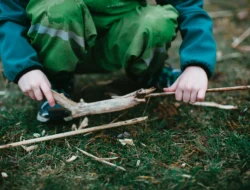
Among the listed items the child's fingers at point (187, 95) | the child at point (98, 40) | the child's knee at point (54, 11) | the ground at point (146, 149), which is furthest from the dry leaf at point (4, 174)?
the child's fingers at point (187, 95)

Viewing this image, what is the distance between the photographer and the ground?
103 centimetres

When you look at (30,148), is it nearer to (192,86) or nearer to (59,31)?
(59,31)

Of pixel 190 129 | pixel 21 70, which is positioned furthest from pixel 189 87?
pixel 21 70

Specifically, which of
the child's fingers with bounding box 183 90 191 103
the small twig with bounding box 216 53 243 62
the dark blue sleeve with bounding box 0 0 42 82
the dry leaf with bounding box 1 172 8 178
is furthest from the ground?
the small twig with bounding box 216 53 243 62

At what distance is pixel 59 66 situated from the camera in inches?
53.4

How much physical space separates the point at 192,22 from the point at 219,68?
62 cm

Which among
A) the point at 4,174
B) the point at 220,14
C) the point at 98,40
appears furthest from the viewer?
the point at 220,14

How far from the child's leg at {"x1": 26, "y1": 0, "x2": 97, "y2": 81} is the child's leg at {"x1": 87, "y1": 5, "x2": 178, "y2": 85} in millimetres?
145

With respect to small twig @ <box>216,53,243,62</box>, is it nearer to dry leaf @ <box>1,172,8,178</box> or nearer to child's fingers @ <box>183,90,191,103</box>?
child's fingers @ <box>183,90,191,103</box>

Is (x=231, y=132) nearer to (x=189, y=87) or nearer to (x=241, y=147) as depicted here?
(x=241, y=147)

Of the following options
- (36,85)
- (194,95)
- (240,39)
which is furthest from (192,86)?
(240,39)

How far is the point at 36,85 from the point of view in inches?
47.6

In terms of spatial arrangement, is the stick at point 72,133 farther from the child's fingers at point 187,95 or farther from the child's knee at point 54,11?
the child's knee at point 54,11

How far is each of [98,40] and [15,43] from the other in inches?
15.8
